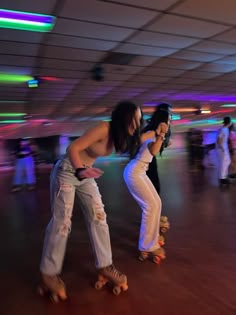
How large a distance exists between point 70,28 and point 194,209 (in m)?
2.54

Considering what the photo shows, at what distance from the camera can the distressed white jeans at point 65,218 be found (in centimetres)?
165

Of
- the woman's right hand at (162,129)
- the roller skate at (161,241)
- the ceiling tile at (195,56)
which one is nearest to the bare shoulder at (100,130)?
the woman's right hand at (162,129)

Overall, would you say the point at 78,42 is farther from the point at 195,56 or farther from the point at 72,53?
the point at 195,56

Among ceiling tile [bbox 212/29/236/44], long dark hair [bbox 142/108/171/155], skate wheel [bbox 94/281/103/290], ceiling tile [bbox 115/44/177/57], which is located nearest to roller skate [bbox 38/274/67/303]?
skate wheel [bbox 94/281/103/290]

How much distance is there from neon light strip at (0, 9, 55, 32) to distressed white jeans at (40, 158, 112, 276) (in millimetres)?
1702

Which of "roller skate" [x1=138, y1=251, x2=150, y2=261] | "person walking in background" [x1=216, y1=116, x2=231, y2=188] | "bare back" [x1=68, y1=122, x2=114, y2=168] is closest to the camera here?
"bare back" [x1=68, y1=122, x2=114, y2=168]

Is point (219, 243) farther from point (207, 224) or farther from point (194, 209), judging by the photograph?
point (194, 209)

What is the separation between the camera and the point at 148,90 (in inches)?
262

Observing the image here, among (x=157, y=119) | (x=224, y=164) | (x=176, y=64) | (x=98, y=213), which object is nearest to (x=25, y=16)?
(x=157, y=119)

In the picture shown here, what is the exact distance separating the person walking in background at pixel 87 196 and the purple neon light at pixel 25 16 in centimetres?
163

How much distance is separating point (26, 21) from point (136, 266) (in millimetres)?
2504

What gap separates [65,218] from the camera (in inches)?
65.1

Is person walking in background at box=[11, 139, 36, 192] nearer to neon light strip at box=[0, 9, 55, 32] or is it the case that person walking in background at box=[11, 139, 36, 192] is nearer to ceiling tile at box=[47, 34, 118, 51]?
ceiling tile at box=[47, 34, 118, 51]

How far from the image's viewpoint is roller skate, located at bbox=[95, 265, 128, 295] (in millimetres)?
1685
